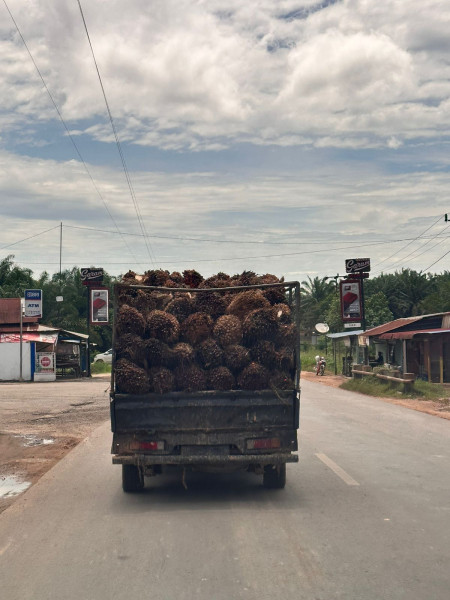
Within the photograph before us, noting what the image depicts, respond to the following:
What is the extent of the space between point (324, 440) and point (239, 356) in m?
5.89

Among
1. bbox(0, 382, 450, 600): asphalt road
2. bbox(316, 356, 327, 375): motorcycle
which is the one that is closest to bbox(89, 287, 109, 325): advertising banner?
bbox(316, 356, 327, 375): motorcycle

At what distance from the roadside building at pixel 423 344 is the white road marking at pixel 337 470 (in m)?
18.8

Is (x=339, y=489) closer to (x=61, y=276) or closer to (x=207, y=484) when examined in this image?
(x=207, y=484)

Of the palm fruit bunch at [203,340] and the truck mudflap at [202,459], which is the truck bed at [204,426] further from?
the palm fruit bunch at [203,340]

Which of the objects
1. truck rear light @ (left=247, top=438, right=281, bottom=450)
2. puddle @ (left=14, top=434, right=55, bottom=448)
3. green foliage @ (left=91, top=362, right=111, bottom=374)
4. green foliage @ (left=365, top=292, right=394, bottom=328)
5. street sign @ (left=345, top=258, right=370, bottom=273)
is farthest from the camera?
green foliage @ (left=365, top=292, right=394, bottom=328)

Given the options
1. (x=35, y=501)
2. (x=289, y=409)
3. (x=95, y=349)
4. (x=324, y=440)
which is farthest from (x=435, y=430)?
(x=95, y=349)

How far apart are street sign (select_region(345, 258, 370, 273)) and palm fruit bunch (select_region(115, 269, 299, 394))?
30638 mm

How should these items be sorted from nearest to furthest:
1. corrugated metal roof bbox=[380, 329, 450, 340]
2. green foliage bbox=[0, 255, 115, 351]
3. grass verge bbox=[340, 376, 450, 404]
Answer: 1. grass verge bbox=[340, 376, 450, 404]
2. corrugated metal roof bbox=[380, 329, 450, 340]
3. green foliage bbox=[0, 255, 115, 351]

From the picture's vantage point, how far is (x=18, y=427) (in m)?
17.4

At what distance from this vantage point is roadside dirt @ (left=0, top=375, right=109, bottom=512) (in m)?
10.7

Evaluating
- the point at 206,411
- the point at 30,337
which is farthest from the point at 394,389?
the point at 30,337

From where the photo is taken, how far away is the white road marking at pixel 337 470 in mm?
9068

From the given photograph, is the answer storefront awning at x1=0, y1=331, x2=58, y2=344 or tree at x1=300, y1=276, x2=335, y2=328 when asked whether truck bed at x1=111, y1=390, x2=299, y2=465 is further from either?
tree at x1=300, y1=276, x2=335, y2=328

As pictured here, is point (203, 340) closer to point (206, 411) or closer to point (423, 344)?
point (206, 411)
